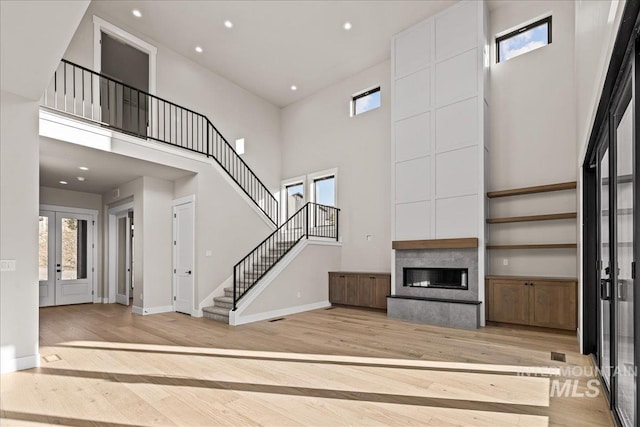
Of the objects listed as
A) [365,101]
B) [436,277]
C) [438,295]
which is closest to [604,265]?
[438,295]

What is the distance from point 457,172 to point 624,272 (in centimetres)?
440

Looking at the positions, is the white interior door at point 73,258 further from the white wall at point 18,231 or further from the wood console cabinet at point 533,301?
the wood console cabinet at point 533,301

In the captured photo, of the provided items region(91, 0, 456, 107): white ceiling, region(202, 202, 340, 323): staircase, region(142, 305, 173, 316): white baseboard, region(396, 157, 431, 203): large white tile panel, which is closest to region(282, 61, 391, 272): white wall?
region(202, 202, 340, 323): staircase

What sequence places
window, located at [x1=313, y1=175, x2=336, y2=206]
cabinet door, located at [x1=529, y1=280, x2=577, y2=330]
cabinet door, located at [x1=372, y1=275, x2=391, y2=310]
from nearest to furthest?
cabinet door, located at [x1=529, y1=280, x2=577, y2=330]
cabinet door, located at [x1=372, y1=275, x2=391, y2=310]
window, located at [x1=313, y1=175, x2=336, y2=206]

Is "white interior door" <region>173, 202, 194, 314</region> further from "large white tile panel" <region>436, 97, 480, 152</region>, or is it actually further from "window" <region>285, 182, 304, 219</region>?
"large white tile panel" <region>436, 97, 480, 152</region>

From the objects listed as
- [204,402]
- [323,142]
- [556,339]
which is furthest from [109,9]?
[556,339]

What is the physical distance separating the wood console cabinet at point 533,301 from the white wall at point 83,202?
951cm

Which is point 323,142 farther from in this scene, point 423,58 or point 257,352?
point 257,352

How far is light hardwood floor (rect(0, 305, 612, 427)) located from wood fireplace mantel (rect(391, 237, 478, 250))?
1491 millimetres

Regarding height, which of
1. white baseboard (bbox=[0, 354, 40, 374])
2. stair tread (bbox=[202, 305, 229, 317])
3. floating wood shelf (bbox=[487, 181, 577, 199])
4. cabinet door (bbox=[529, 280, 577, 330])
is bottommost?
stair tread (bbox=[202, 305, 229, 317])

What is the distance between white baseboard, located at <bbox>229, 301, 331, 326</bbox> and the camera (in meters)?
6.29

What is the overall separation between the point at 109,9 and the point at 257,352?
7.52 metres

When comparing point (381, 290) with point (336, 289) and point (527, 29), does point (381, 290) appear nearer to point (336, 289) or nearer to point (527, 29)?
point (336, 289)

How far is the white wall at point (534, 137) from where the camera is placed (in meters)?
6.03
